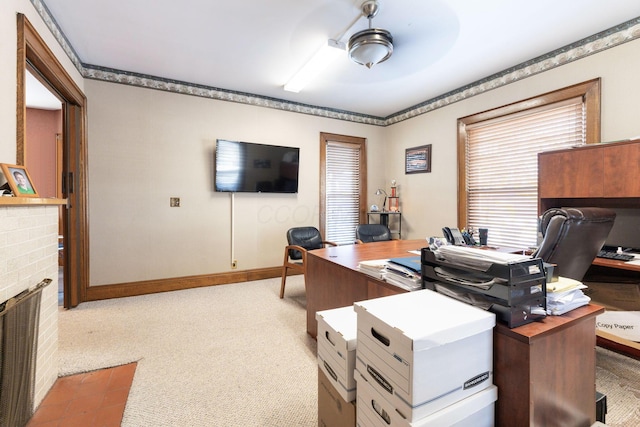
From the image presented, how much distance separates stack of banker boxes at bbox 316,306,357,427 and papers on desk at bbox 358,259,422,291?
11.1 inches

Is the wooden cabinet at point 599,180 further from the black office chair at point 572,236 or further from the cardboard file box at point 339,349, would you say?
the cardboard file box at point 339,349

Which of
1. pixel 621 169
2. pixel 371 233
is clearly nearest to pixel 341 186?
pixel 371 233

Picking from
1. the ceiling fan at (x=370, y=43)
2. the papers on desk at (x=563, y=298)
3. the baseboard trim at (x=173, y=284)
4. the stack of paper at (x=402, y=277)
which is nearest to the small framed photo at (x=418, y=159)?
the ceiling fan at (x=370, y=43)

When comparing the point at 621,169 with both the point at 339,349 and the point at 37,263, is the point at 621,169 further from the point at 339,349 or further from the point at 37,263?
the point at 37,263

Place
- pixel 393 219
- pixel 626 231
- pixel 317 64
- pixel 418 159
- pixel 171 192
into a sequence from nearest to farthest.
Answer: pixel 626 231 → pixel 317 64 → pixel 171 192 → pixel 418 159 → pixel 393 219

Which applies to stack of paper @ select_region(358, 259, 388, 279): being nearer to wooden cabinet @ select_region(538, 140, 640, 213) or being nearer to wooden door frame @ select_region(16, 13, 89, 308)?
wooden cabinet @ select_region(538, 140, 640, 213)

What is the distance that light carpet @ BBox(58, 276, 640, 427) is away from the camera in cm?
161

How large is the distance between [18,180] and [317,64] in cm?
265

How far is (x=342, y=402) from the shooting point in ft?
3.84

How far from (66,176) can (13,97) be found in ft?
5.16

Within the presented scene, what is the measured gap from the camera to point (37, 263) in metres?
1.67

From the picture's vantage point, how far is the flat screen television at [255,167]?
391 cm

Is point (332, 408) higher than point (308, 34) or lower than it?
lower

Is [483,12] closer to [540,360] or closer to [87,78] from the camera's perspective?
[540,360]
